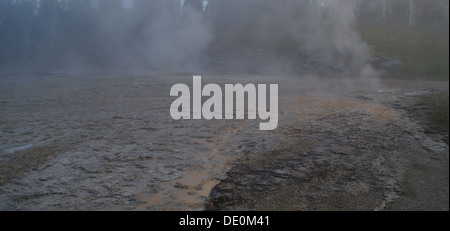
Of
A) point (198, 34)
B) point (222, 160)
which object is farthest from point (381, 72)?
point (198, 34)

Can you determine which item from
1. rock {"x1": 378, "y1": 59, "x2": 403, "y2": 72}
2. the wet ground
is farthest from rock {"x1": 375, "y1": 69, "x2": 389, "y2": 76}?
the wet ground

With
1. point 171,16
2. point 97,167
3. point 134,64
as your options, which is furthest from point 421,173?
point 171,16

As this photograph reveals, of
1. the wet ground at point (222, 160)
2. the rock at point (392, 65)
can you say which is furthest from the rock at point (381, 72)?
the wet ground at point (222, 160)

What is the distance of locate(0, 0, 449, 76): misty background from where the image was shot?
15992mm

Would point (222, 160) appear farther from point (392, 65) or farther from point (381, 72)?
point (381, 72)

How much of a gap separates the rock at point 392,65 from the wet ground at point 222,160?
5375 millimetres

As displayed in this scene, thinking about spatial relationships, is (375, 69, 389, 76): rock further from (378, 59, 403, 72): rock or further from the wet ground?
the wet ground

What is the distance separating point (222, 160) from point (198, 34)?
20602mm

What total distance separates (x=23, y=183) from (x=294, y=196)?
265cm

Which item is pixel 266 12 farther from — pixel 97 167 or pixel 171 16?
pixel 97 167

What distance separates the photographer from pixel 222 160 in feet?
12.6

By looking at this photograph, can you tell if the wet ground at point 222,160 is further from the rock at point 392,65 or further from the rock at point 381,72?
the rock at point 381,72

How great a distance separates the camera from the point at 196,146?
433 centimetres

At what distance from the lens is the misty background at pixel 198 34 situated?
16.0 metres
